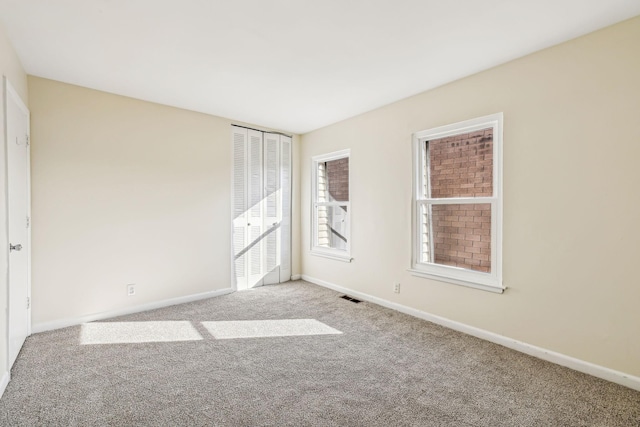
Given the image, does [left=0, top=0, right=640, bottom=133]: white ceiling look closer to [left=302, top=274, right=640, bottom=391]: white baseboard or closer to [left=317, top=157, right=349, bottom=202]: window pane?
[left=317, top=157, right=349, bottom=202]: window pane

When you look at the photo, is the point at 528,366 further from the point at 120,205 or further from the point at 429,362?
the point at 120,205

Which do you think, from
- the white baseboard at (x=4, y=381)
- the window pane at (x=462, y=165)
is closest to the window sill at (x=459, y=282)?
the window pane at (x=462, y=165)

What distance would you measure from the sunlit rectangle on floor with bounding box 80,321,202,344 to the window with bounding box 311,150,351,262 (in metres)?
2.24

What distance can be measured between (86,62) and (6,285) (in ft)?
6.26

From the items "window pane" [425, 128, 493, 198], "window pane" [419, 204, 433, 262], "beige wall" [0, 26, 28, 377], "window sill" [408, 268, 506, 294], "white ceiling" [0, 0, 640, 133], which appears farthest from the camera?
"window pane" [419, 204, 433, 262]

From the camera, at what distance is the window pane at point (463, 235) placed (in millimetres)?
3115

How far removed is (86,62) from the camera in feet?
9.30

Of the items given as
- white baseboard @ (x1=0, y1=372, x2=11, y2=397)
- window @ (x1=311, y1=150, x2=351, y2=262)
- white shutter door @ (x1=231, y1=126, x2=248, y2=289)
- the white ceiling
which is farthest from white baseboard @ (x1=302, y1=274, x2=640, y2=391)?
white baseboard @ (x1=0, y1=372, x2=11, y2=397)

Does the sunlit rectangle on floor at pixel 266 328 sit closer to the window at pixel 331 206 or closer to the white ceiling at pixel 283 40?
the window at pixel 331 206

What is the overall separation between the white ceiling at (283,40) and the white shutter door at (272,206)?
1.48m

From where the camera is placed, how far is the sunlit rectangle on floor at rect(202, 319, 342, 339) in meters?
3.16

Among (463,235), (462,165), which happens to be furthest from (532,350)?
(462,165)

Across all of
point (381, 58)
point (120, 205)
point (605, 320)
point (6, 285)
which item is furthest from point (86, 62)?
point (605, 320)

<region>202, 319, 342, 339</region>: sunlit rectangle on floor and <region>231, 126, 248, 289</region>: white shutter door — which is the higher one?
<region>231, 126, 248, 289</region>: white shutter door
